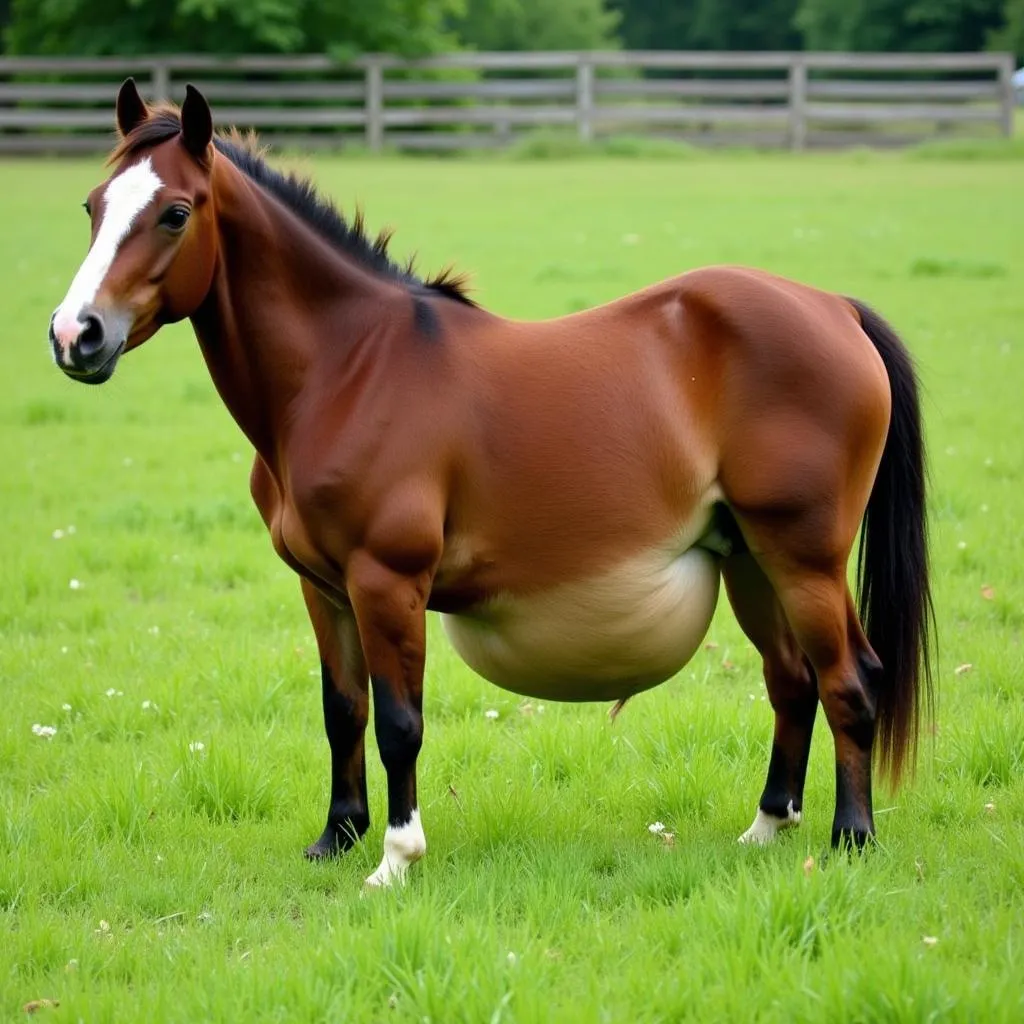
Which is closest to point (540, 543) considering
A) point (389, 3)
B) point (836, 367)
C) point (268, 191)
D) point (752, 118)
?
point (836, 367)

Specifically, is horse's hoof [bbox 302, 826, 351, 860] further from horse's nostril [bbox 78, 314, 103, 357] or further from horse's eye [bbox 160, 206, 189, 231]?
horse's eye [bbox 160, 206, 189, 231]

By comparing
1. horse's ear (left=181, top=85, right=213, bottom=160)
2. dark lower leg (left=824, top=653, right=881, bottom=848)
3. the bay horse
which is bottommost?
dark lower leg (left=824, top=653, right=881, bottom=848)

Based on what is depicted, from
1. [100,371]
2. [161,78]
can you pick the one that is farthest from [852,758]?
[161,78]

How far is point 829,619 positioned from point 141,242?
87.7 inches

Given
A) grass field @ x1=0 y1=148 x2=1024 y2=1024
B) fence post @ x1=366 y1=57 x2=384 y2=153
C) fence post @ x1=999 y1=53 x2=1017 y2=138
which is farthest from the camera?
fence post @ x1=366 y1=57 x2=384 y2=153

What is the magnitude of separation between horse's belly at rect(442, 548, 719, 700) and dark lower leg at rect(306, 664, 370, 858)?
1.46 feet

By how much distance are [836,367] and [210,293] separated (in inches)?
73.9

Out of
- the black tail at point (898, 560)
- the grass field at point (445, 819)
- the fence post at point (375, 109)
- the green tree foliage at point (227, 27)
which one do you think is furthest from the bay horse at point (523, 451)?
the green tree foliage at point (227, 27)

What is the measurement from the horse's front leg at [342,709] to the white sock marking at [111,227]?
1.17 metres

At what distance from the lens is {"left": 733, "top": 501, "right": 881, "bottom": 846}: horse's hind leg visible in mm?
4027

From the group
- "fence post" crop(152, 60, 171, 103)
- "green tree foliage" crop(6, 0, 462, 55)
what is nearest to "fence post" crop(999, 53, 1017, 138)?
"green tree foliage" crop(6, 0, 462, 55)

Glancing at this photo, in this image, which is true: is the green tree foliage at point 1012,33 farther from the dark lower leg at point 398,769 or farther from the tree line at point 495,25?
the dark lower leg at point 398,769

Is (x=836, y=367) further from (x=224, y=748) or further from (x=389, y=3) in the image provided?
(x=389, y=3)

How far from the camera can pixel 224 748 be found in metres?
4.88
